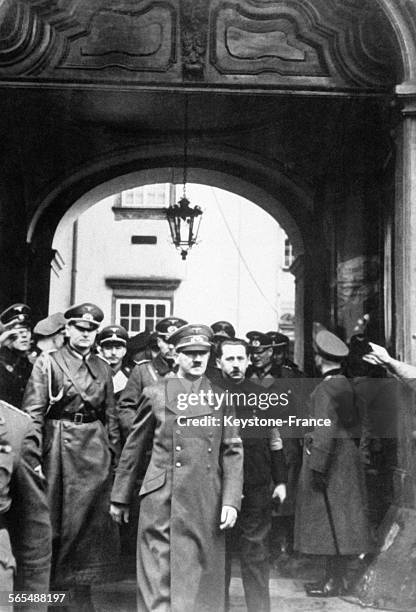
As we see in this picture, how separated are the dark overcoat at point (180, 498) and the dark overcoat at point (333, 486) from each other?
48.5 inches

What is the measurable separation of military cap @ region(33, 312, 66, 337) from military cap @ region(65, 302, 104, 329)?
70 cm

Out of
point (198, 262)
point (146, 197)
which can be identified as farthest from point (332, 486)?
point (146, 197)

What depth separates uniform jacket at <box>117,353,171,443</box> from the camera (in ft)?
18.5

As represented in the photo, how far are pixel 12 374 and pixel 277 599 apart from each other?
7.97 ft

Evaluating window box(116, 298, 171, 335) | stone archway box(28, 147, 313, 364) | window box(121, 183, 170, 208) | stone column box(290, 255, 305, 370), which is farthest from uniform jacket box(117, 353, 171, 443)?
window box(121, 183, 170, 208)

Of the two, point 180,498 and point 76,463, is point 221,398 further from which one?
point 76,463

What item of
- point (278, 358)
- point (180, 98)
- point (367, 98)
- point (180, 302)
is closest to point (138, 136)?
point (180, 98)

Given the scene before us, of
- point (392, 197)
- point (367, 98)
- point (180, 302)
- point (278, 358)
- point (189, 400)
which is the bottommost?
point (189, 400)

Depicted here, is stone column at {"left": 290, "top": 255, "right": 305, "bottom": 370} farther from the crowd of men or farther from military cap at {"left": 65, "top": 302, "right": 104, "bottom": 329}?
military cap at {"left": 65, "top": 302, "right": 104, "bottom": 329}

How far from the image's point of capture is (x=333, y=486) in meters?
5.71

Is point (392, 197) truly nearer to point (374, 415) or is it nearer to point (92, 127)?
point (374, 415)

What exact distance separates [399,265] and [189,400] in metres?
1.74

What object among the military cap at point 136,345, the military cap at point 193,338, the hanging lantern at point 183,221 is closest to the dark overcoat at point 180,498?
the military cap at point 193,338

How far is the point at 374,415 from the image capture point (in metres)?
5.82
